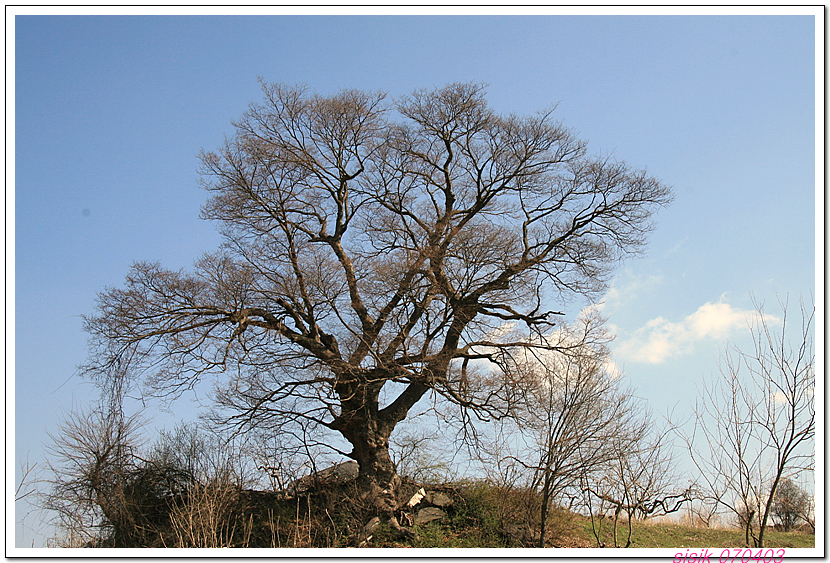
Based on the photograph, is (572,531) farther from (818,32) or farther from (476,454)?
(818,32)

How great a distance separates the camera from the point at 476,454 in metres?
15.0

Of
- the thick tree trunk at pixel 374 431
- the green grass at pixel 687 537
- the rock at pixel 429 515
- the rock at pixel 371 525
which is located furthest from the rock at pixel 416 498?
the green grass at pixel 687 537

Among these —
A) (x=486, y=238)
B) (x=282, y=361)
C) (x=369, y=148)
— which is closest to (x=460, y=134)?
(x=369, y=148)

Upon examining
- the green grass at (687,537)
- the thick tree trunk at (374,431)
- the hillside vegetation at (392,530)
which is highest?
the thick tree trunk at (374,431)

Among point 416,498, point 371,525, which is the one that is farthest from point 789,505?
point 371,525

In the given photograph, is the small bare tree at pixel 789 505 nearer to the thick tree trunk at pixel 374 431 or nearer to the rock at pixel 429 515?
the rock at pixel 429 515

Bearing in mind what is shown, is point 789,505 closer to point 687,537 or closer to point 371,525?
point 687,537

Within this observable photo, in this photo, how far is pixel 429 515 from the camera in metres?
15.5

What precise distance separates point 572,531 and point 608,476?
3.20 metres

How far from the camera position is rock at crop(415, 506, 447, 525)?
50.4 ft

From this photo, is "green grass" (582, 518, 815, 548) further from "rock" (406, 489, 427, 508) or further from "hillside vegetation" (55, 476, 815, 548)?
"rock" (406, 489, 427, 508)

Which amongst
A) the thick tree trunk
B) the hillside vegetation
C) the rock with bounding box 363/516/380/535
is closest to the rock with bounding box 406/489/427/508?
the hillside vegetation

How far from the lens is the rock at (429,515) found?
50.4 feet
